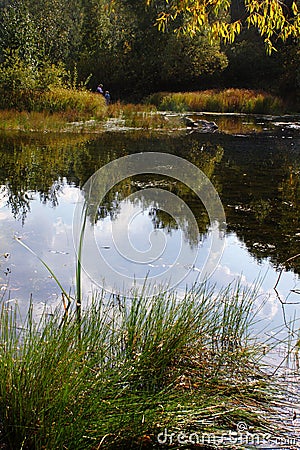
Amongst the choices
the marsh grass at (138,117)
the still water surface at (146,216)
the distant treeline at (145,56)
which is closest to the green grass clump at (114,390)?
the still water surface at (146,216)

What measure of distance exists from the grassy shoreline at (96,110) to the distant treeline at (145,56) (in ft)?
16.7

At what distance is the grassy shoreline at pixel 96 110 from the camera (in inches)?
629

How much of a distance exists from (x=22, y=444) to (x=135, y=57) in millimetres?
32372

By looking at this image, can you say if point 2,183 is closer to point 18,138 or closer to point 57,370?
point 18,138

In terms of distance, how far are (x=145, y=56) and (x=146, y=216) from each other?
27572mm

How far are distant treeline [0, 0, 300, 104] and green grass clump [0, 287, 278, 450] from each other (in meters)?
28.0

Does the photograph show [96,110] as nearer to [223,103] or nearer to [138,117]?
[138,117]

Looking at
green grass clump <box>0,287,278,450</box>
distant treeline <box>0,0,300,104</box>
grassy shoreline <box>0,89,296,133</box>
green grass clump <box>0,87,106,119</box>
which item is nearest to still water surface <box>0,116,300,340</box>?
green grass clump <box>0,287,278,450</box>

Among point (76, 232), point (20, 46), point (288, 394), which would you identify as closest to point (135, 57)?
point (20, 46)

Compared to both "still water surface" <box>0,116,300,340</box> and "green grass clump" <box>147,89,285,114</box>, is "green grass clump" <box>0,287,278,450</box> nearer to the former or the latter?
"still water surface" <box>0,116,300,340</box>

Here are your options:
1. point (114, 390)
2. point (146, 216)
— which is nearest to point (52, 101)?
point (146, 216)

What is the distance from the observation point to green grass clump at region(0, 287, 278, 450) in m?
2.17

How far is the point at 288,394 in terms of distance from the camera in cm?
292

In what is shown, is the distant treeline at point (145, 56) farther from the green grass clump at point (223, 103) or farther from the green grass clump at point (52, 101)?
the green grass clump at point (52, 101)
